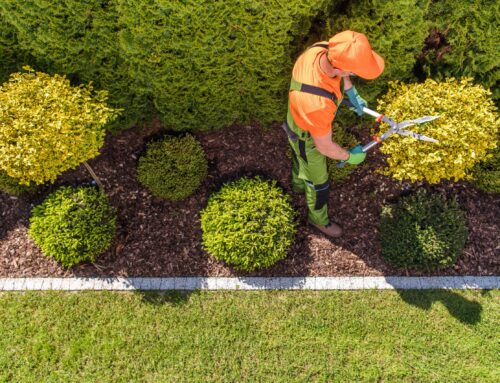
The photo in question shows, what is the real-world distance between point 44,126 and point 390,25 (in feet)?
14.8

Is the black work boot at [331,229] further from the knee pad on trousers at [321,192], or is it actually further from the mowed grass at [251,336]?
the mowed grass at [251,336]

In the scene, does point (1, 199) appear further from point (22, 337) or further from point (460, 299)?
point (460, 299)

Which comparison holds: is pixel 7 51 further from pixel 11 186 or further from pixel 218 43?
pixel 218 43

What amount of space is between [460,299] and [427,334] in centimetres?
75

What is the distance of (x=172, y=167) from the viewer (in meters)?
6.42

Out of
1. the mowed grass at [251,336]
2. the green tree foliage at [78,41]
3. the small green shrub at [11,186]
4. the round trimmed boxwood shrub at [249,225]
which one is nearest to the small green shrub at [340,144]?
the round trimmed boxwood shrub at [249,225]

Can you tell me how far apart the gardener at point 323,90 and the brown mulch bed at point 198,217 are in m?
1.26

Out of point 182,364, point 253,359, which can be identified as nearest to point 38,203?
point 182,364

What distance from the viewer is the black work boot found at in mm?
6594

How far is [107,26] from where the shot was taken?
541 centimetres

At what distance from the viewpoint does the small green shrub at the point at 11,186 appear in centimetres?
634

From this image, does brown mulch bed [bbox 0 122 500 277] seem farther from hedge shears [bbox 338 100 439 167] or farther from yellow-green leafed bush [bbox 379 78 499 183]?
hedge shears [bbox 338 100 439 167]

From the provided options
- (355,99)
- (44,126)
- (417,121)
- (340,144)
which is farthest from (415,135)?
(44,126)

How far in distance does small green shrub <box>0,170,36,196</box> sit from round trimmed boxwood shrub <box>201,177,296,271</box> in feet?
9.23
